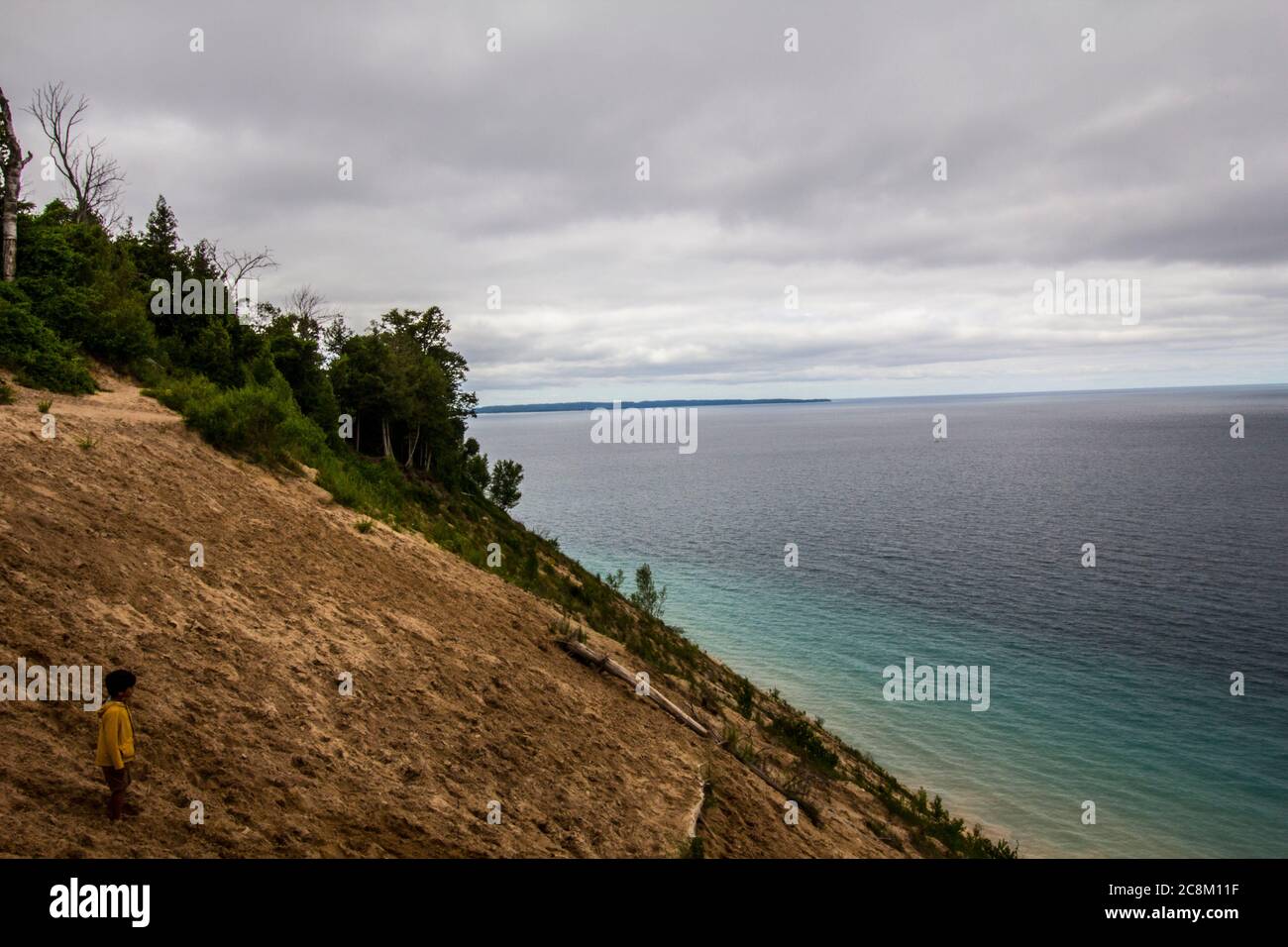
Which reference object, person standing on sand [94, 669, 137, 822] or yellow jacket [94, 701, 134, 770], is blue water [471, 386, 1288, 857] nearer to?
person standing on sand [94, 669, 137, 822]

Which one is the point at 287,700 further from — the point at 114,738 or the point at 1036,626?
the point at 1036,626

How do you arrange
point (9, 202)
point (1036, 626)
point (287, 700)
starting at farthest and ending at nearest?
1. point (1036, 626)
2. point (9, 202)
3. point (287, 700)

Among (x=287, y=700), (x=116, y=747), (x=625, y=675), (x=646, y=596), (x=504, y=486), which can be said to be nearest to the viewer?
(x=116, y=747)

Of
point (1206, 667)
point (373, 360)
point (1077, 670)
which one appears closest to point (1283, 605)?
point (1206, 667)

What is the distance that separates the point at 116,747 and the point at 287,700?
3.28 meters

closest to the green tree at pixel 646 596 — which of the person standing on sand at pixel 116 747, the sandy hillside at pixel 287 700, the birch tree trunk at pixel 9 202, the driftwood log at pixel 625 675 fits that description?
the driftwood log at pixel 625 675

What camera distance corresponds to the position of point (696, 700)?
63.9 ft

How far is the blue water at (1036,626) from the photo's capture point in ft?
91.0

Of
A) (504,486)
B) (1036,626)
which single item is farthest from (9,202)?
(1036,626)

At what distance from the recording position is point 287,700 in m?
9.93

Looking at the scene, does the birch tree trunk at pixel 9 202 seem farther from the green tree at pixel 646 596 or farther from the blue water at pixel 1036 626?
the blue water at pixel 1036 626

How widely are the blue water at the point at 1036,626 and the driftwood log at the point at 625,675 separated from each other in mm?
16884

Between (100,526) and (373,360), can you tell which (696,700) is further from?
(373,360)

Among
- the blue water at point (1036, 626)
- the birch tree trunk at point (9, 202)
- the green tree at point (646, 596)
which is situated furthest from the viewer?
the green tree at point (646, 596)
